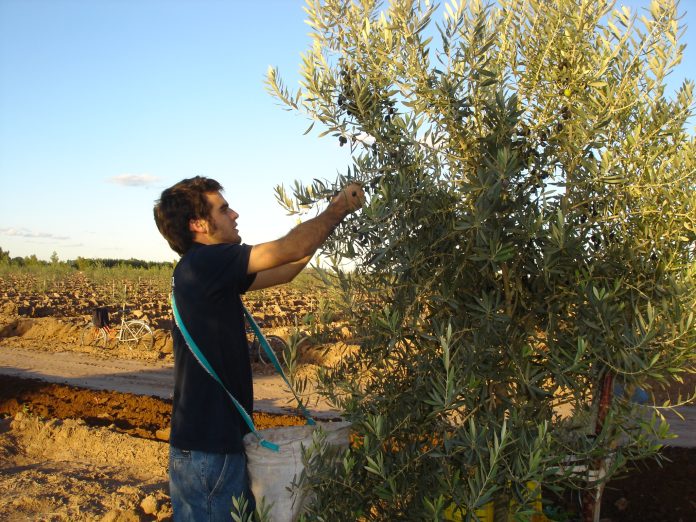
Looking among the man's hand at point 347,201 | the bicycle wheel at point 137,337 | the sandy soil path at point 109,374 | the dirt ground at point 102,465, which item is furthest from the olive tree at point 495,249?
the bicycle wheel at point 137,337

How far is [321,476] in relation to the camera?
8.64 ft

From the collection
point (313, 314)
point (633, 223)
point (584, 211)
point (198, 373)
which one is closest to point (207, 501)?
point (198, 373)

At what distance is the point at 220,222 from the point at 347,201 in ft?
2.71

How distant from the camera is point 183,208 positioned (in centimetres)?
327

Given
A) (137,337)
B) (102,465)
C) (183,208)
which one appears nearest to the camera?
(183,208)

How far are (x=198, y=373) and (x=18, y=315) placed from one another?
2315cm

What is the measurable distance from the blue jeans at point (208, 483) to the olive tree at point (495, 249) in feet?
1.49

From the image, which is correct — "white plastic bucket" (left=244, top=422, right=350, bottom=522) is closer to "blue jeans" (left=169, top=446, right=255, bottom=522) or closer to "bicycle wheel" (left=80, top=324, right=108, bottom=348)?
"blue jeans" (left=169, top=446, right=255, bottom=522)

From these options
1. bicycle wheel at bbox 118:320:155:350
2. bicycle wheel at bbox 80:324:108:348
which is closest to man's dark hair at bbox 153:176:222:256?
bicycle wheel at bbox 118:320:155:350

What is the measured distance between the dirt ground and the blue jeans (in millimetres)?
1956

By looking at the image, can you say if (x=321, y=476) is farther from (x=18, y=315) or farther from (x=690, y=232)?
(x=18, y=315)

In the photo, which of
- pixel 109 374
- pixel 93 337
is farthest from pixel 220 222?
pixel 93 337

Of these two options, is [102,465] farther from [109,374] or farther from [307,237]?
[109,374]

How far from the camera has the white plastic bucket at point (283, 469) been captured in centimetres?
283
